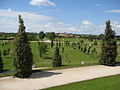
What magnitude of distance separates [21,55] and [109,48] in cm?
1257

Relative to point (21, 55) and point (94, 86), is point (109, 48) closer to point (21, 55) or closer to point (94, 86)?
point (94, 86)

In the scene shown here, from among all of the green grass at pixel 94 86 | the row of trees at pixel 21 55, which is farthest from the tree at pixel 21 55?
the green grass at pixel 94 86

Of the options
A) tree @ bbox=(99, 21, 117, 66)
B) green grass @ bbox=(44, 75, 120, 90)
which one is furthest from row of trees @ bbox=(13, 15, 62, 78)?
tree @ bbox=(99, 21, 117, 66)

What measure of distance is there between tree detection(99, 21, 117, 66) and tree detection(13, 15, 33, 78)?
11231 millimetres

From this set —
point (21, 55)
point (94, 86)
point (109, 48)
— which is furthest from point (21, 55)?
point (109, 48)

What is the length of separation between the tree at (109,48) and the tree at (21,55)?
442 inches

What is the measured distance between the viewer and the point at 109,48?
75.4ft

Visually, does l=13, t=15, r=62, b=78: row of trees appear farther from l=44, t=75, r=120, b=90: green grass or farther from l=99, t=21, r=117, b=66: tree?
l=99, t=21, r=117, b=66: tree

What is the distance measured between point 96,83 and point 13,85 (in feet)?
21.7

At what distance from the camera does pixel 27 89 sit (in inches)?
483

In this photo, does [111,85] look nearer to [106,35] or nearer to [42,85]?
[42,85]

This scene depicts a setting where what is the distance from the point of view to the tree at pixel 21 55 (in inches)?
617

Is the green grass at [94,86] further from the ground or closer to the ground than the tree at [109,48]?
closer to the ground

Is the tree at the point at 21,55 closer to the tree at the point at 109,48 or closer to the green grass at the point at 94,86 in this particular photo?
the green grass at the point at 94,86
